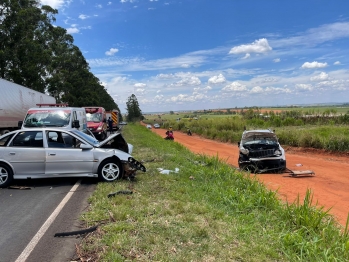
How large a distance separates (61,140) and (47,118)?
5.07 meters

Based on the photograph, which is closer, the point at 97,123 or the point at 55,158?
the point at 55,158

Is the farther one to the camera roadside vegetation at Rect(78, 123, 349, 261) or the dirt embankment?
the dirt embankment

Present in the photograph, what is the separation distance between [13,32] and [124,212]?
25436 mm

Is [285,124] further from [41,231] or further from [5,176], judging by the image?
[41,231]

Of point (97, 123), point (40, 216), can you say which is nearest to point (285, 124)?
point (97, 123)

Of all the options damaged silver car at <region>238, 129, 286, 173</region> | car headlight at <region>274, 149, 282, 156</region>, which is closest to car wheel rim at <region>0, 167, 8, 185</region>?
damaged silver car at <region>238, 129, 286, 173</region>

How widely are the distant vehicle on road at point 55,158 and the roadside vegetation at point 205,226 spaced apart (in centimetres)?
71

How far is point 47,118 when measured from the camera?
42.4 ft

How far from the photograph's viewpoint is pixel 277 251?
13.5 feet

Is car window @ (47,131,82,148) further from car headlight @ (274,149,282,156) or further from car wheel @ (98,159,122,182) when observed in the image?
car headlight @ (274,149,282,156)

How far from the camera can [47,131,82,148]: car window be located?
830 cm

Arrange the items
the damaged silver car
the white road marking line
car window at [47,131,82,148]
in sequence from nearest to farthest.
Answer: the white road marking line
car window at [47,131,82,148]
the damaged silver car

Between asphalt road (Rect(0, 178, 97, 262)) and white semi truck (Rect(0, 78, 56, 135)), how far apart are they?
9862 millimetres

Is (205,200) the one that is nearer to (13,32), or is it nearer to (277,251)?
(277,251)
